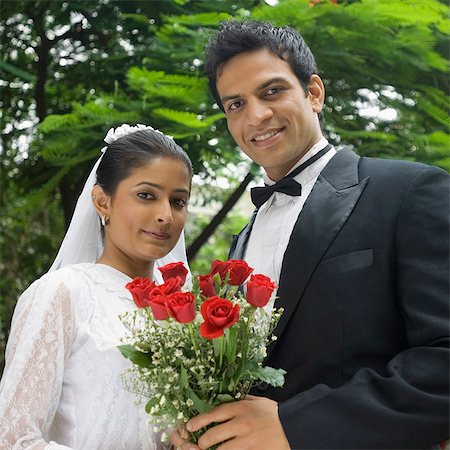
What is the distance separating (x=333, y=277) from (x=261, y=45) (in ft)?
3.43

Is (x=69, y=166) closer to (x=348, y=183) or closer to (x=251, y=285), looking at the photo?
(x=348, y=183)

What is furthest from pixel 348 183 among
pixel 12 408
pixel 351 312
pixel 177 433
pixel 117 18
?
pixel 117 18

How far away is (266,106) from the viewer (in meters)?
2.67

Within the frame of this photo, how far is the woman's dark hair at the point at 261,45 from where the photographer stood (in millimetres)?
2697

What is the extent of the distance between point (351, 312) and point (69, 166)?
3.31m

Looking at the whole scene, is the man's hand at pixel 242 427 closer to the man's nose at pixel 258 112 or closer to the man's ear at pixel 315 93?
the man's nose at pixel 258 112

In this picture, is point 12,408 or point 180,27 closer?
point 12,408

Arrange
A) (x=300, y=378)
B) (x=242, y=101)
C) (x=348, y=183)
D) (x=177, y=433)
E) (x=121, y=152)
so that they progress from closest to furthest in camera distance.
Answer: (x=177, y=433) < (x=300, y=378) < (x=348, y=183) < (x=242, y=101) < (x=121, y=152)

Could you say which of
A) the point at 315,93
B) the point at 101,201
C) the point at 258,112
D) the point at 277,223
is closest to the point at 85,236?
the point at 101,201

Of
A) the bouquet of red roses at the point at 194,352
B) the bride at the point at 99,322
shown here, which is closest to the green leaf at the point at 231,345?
the bouquet of red roses at the point at 194,352

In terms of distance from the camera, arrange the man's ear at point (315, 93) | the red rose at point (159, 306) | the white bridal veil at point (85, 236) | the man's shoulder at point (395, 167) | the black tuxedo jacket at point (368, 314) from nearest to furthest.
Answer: the red rose at point (159, 306) → the black tuxedo jacket at point (368, 314) → the man's shoulder at point (395, 167) → the man's ear at point (315, 93) → the white bridal veil at point (85, 236)

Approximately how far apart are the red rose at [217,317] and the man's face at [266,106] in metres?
1.05

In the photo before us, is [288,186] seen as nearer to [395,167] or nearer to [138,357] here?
[395,167]

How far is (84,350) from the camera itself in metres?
2.53
